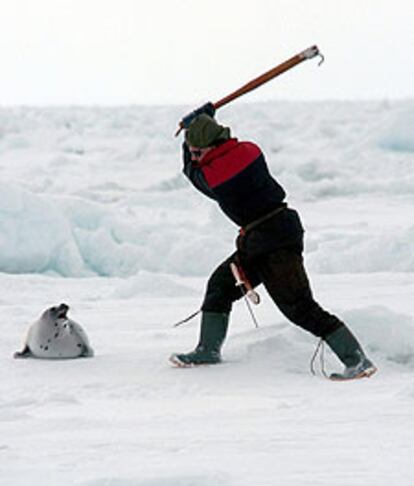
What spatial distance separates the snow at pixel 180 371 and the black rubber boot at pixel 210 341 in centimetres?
9

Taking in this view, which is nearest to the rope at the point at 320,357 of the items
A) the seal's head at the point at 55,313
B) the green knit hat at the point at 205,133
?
the green knit hat at the point at 205,133

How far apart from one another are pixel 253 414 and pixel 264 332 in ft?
4.35

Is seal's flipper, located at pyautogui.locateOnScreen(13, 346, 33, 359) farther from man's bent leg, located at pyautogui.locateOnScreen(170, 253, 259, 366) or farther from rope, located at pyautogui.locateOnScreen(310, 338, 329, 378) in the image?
rope, located at pyautogui.locateOnScreen(310, 338, 329, 378)

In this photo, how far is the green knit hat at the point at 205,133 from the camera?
371 centimetres

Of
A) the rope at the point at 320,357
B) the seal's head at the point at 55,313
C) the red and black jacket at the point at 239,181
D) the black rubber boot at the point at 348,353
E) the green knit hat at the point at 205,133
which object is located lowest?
the rope at the point at 320,357

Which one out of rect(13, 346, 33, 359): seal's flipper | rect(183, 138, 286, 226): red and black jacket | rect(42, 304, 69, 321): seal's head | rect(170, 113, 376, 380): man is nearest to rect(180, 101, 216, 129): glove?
rect(170, 113, 376, 380): man

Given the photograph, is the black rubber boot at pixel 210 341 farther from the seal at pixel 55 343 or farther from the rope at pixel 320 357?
the seal at pixel 55 343

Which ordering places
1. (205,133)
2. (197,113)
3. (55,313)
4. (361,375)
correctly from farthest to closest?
(55,313) < (197,113) < (205,133) < (361,375)

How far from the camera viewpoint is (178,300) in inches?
238

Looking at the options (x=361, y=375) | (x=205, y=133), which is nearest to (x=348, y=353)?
(x=361, y=375)

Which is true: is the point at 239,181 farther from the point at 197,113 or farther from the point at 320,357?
the point at 320,357

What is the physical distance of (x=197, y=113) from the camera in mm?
3863

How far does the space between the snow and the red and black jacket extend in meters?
0.56

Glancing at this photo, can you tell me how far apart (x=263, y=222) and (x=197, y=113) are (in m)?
0.48
